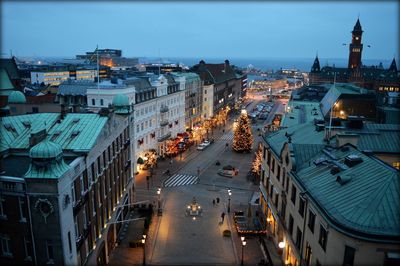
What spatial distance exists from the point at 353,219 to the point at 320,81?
173485 millimetres

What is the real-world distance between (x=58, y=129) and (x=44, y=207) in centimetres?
1275

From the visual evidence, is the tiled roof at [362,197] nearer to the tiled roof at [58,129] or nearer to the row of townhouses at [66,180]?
the row of townhouses at [66,180]

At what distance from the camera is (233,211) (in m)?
53.0

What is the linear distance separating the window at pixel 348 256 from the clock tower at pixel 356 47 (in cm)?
16025

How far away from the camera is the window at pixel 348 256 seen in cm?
2394

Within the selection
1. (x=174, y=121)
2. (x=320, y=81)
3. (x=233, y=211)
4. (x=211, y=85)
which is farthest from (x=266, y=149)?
(x=320, y=81)

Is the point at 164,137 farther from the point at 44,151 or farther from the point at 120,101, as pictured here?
the point at 44,151

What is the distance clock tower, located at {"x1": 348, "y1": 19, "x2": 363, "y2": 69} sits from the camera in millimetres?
162750

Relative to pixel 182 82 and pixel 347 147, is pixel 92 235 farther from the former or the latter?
pixel 182 82

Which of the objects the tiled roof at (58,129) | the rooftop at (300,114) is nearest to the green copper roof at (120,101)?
the tiled roof at (58,129)

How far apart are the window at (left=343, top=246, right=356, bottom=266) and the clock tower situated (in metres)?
160

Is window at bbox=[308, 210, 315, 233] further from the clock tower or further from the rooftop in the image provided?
the clock tower

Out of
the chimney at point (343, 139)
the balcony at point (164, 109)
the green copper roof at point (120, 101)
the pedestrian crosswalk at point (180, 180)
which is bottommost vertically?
the pedestrian crosswalk at point (180, 180)

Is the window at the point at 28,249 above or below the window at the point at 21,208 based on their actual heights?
below
